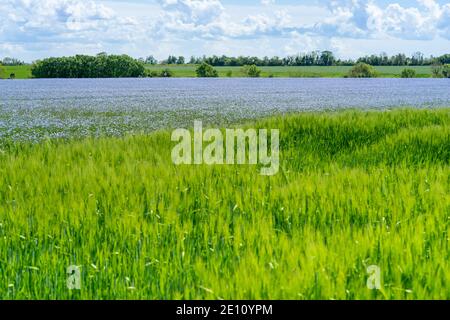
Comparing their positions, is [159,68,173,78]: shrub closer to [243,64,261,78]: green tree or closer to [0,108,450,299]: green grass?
[243,64,261,78]: green tree

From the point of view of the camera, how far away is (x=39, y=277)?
517cm

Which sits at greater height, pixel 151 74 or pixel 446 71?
pixel 446 71

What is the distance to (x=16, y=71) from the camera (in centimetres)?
12581

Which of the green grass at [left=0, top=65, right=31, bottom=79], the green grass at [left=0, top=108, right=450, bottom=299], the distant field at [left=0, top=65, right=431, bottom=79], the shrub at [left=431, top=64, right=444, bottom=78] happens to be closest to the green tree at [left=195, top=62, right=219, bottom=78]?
the distant field at [left=0, top=65, right=431, bottom=79]

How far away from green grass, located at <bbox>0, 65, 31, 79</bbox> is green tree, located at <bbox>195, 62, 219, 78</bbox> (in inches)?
1568

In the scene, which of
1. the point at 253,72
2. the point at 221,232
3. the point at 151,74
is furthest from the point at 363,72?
the point at 221,232

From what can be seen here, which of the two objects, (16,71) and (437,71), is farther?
(16,71)

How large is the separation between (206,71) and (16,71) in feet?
146

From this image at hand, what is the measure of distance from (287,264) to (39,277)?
238 centimetres

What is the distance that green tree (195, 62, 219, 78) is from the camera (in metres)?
131

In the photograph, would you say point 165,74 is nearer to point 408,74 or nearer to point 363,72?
point 363,72

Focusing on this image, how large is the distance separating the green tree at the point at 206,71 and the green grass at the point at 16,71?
131 ft

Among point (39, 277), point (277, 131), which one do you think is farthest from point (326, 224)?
point (277, 131)
